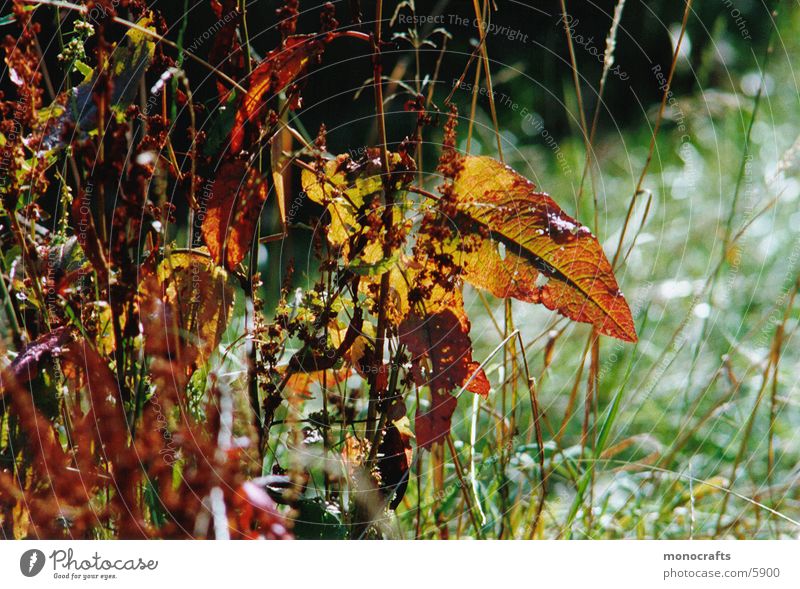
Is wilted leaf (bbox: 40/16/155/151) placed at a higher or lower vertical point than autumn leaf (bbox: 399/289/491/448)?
higher

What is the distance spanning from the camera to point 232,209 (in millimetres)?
512

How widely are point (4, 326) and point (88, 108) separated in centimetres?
21

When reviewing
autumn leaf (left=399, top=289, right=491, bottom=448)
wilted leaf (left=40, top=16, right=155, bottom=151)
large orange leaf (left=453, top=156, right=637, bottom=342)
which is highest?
wilted leaf (left=40, top=16, right=155, bottom=151)

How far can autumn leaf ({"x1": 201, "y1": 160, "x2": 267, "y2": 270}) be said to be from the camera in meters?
0.51

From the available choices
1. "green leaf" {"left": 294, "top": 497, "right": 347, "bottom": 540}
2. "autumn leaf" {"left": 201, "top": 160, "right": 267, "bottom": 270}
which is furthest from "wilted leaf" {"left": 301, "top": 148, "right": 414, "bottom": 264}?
"green leaf" {"left": 294, "top": 497, "right": 347, "bottom": 540}
